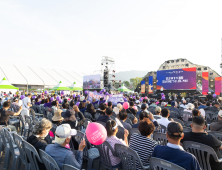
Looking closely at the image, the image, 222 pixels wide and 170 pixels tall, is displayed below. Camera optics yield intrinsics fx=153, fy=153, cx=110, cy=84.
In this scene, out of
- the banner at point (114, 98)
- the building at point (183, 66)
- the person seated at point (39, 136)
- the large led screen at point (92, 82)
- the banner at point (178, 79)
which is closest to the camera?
the person seated at point (39, 136)

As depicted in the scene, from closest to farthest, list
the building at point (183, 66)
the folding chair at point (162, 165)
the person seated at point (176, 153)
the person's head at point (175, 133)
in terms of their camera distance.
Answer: the folding chair at point (162, 165)
the person seated at point (176, 153)
the person's head at point (175, 133)
the building at point (183, 66)

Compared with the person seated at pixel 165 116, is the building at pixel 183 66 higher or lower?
higher

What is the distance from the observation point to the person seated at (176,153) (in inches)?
65.0

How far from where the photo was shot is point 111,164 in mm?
2463

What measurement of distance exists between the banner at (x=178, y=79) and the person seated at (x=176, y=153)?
17.7 meters

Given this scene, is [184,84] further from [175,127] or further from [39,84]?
[39,84]

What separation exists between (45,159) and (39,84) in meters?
40.5

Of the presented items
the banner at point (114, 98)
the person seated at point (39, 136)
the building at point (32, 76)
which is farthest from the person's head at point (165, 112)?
the building at point (32, 76)

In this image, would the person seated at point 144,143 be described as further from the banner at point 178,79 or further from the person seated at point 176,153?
the banner at point 178,79

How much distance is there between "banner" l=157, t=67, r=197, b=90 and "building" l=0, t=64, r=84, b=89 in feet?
68.3

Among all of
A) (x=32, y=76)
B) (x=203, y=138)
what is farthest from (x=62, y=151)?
(x=32, y=76)

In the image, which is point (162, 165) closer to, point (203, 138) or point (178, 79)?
point (203, 138)

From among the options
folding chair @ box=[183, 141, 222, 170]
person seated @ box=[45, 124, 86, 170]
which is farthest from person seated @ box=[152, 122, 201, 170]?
person seated @ box=[45, 124, 86, 170]

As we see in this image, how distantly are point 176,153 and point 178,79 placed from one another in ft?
60.0
